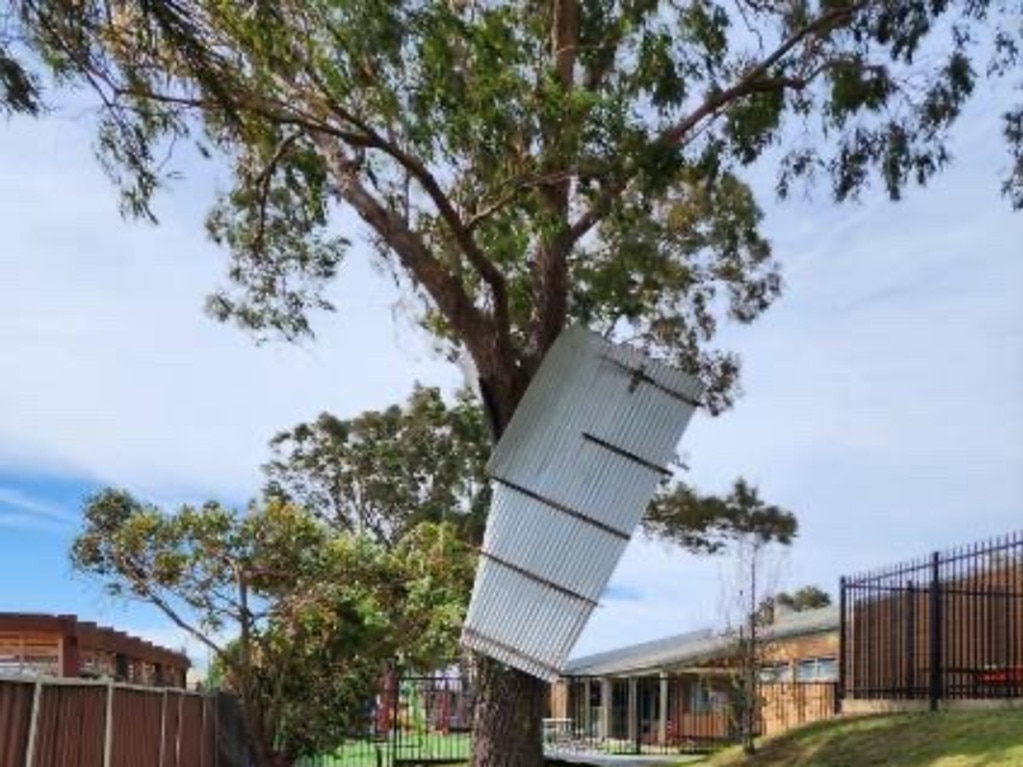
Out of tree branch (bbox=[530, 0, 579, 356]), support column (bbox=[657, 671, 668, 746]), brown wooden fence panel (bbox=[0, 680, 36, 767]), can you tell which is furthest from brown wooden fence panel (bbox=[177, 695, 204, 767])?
support column (bbox=[657, 671, 668, 746])

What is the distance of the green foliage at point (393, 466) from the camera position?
A: 128ft

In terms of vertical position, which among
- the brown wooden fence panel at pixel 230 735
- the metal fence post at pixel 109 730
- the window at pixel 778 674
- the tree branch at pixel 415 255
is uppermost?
the tree branch at pixel 415 255

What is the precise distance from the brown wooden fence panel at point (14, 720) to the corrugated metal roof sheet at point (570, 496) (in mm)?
5794

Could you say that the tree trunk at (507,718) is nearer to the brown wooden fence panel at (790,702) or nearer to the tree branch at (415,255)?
the tree branch at (415,255)

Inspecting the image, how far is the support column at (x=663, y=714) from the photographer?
39.4 metres

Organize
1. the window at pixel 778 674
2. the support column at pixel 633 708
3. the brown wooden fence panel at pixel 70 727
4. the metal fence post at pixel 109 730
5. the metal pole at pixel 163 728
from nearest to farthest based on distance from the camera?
1. the brown wooden fence panel at pixel 70 727
2. the metal fence post at pixel 109 730
3. the metal pole at pixel 163 728
4. the window at pixel 778 674
5. the support column at pixel 633 708

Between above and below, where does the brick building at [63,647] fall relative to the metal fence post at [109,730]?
above

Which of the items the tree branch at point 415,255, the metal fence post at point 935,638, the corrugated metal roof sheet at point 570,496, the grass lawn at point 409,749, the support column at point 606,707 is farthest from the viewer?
the support column at point 606,707

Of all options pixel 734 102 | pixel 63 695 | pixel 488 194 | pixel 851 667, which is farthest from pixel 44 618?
pixel 851 667

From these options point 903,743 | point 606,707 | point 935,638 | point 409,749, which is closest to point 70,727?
point 903,743

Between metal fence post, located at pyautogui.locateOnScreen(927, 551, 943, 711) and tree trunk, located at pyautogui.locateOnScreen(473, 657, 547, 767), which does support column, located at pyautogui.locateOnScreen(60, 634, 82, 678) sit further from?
metal fence post, located at pyautogui.locateOnScreen(927, 551, 943, 711)

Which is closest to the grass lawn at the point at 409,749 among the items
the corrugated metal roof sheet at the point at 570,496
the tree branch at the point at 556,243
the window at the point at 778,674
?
the corrugated metal roof sheet at the point at 570,496

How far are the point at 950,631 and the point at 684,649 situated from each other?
23.7 meters

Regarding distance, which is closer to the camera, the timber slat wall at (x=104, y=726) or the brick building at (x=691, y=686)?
the timber slat wall at (x=104, y=726)
